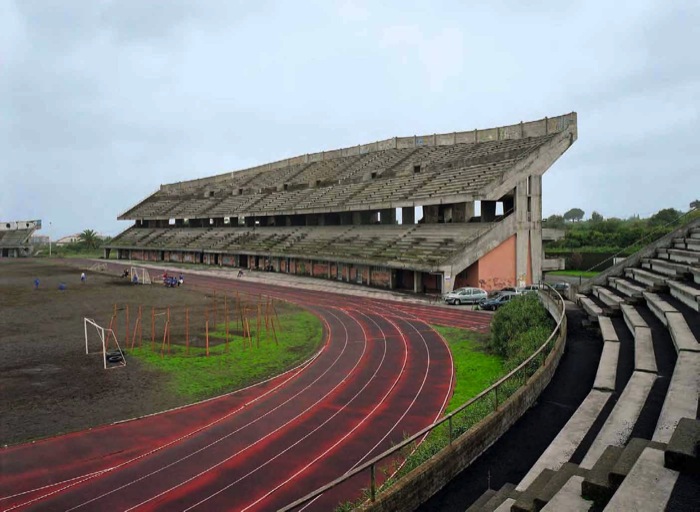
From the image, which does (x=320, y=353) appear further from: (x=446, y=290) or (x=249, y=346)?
(x=446, y=290)

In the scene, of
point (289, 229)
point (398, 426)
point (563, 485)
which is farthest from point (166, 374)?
point (289, 229)

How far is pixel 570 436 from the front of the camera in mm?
8414

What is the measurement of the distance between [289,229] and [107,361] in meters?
48.9

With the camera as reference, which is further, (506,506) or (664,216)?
(664,216)

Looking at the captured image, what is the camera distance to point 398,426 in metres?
13.6

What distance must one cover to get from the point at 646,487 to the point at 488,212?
4252 cm

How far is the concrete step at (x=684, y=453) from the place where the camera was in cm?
564

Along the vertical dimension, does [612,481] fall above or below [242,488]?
above

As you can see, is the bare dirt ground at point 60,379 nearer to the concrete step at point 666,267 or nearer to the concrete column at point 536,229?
the concrete step at point 666,267

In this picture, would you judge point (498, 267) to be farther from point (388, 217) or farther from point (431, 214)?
point (388, 217)

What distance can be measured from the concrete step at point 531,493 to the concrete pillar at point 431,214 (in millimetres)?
43045

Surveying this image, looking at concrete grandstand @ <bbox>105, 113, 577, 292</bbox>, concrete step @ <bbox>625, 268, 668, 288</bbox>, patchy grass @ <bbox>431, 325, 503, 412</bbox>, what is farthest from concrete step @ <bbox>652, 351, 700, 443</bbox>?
concrete grandstand @ <bbox>105, 113, 577, 292</bbox>

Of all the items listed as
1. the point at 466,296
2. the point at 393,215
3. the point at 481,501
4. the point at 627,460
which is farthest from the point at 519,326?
the point at 393,215

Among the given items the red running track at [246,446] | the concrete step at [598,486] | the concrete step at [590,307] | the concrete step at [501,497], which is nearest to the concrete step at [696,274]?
the concrete step at [590,307]
